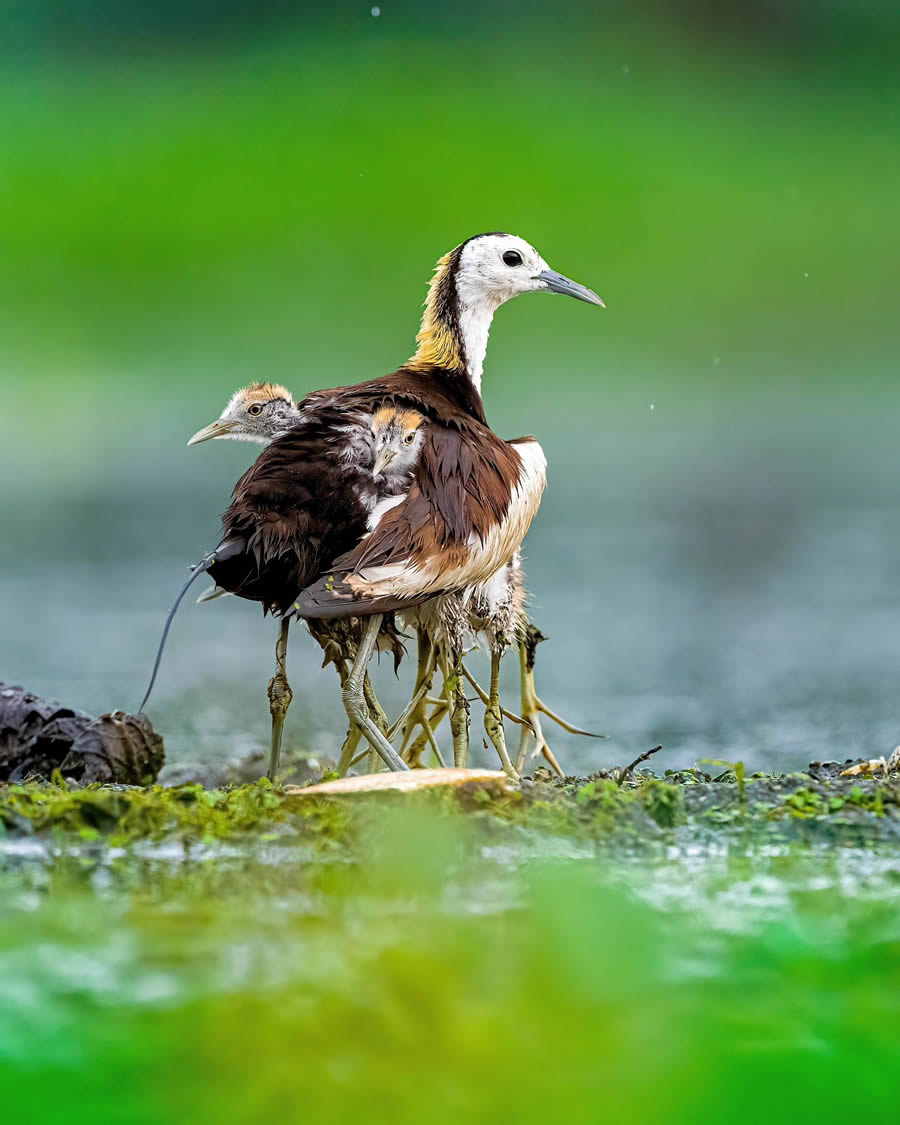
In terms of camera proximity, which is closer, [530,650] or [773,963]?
[773,963]

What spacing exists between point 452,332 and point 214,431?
0.86 metres

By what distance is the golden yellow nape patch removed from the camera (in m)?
4.23

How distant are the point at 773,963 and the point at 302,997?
71 centimetres

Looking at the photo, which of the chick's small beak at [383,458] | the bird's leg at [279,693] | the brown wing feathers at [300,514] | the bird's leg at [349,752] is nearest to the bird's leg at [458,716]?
the bird's leg at [349,752]

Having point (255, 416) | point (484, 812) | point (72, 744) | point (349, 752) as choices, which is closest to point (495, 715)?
point (349, 752)

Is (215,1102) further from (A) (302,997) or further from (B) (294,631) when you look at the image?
(B) (294,631)

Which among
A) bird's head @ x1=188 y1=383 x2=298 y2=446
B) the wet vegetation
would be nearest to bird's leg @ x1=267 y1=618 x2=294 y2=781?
bird's head @ x1=188 y1=383 x2=298 y2=446

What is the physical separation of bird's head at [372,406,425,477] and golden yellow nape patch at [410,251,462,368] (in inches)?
27.3

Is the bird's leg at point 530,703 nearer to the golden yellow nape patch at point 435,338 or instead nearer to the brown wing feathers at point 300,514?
the golden yellow nape patch at point 435,338

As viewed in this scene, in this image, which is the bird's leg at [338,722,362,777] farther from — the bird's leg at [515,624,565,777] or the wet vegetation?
the wet vegetation

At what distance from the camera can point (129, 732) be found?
4.08m

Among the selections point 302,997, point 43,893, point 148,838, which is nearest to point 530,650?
point 148,838

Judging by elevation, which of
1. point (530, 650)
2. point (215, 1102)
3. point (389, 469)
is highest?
point (389, 469)

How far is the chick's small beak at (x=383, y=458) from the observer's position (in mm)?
3449
